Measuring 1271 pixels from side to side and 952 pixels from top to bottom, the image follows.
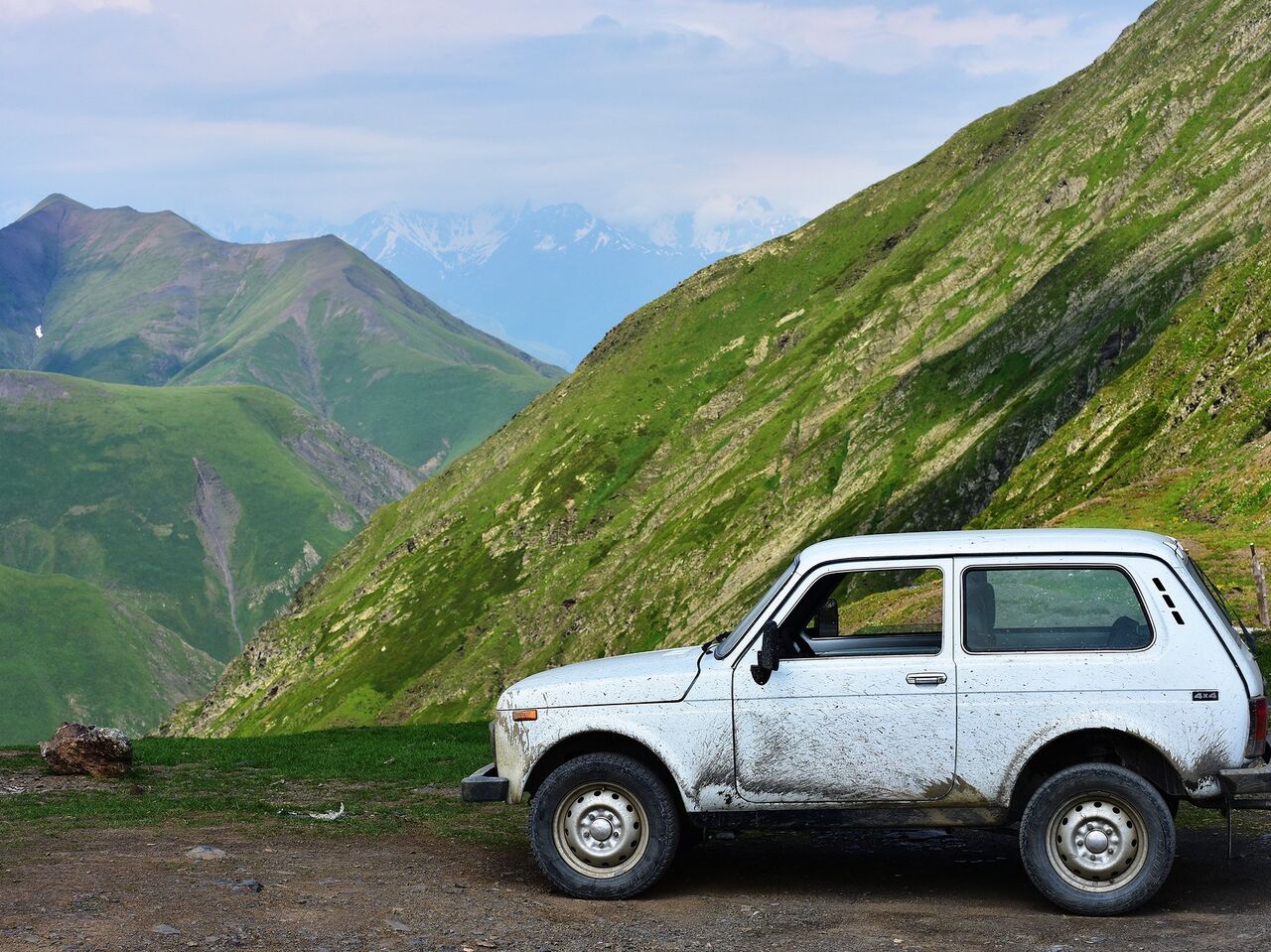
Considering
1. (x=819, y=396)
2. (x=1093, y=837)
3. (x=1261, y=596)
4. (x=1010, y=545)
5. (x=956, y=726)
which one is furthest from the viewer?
(x=819, y=396)

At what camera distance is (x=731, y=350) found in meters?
160

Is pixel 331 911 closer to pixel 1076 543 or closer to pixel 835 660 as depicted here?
pixel 835 660

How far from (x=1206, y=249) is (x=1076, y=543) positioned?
3120 inches

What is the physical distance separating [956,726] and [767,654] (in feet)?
5.69

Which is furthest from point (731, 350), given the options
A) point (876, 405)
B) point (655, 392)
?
point (876, 405)

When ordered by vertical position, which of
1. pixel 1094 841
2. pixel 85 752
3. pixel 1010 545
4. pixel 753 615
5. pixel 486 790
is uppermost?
pixel 1010 545

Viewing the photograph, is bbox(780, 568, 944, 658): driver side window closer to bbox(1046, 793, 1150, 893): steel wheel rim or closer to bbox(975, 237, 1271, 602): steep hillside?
bbox(1046, 793, 1150, 893): steel wheel rim

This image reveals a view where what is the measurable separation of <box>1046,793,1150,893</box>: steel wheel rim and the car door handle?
1.42 m

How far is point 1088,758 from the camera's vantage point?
1132 cm

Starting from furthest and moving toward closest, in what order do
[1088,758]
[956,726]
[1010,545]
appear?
[1010,545], [1088,758], [956,726]

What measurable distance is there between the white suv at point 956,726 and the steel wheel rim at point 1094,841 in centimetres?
2

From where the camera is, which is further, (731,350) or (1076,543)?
(731,350)

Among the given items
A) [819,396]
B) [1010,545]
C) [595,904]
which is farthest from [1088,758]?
[819,396]

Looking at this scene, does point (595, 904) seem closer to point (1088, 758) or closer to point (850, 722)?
point (850, 722)
